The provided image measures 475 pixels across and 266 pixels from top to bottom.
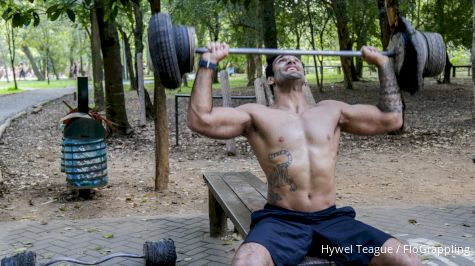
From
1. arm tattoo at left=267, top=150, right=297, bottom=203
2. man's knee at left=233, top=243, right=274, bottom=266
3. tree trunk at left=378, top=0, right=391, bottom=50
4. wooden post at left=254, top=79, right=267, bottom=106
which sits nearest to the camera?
man's knee at left=233, top=243, right=274, bottom=266

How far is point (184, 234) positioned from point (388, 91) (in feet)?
8.38

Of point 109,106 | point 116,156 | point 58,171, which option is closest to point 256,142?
point 58,171

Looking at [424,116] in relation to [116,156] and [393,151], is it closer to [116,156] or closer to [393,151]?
[393,151]

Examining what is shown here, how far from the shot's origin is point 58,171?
7949 mm

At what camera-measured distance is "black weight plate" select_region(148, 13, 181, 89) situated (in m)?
2.95

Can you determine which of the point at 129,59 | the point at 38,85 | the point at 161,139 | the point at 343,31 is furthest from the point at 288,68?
the point at 38,85

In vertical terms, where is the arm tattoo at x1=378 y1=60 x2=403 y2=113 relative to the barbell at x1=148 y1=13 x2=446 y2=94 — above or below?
below

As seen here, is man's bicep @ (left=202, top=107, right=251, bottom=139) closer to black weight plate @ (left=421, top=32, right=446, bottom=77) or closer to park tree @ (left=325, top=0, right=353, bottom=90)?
black weight plate @ (left=421, top=32, right=446, bottom=77)

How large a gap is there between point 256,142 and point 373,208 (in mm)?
3048

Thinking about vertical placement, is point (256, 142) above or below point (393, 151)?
above

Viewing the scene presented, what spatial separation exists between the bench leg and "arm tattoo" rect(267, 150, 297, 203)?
181cm

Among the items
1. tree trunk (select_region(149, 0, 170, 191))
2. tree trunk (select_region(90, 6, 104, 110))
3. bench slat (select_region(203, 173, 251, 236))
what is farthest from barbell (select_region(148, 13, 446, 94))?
tree trunk (select_region(90, 6, 104, 110))

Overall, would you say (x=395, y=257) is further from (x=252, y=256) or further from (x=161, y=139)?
(x=161, y=139)

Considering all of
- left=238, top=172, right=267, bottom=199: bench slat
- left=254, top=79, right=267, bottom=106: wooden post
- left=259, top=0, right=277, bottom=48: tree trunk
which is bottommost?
left=238, top=172, right=267, bottom=199: bench slat
